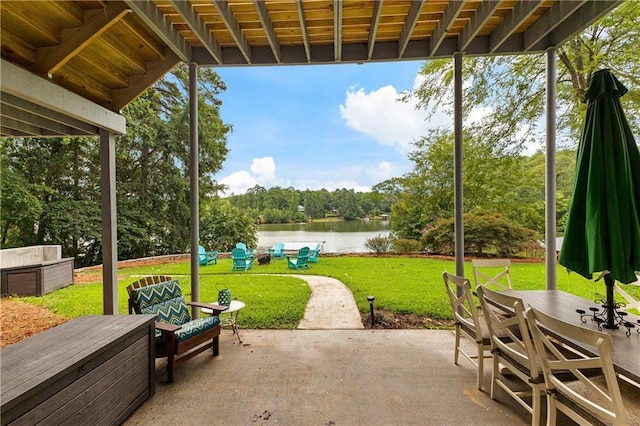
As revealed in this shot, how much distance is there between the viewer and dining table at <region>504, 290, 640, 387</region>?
1.51 metres

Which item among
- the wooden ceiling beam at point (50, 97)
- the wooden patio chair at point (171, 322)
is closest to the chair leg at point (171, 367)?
the wooden patio chair at point (171, 322)

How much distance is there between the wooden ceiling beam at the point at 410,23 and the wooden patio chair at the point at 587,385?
2760 mm

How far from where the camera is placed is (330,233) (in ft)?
46.6

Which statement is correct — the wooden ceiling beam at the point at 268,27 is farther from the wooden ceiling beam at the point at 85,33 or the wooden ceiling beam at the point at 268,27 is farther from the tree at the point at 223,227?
the tree at the point at 223,227

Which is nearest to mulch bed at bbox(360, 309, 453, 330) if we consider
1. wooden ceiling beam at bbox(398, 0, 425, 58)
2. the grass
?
the grass

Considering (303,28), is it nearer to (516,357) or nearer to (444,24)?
(444,24)

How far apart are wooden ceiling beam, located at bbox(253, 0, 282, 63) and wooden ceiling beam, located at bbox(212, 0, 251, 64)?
33 cm

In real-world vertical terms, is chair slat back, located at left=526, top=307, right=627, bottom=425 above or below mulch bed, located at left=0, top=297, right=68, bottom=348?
above

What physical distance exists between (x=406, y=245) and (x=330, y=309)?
6172mm

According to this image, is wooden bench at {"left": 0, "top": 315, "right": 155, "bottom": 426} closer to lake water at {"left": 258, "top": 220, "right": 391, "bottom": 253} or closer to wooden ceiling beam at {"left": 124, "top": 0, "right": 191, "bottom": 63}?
wooden ceiling beam at {"left": 124, "top": 0, "right": 191, "bottom": 63}

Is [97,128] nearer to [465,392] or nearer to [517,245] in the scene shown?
[465,392]

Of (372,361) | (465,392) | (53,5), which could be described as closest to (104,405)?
(372,361)

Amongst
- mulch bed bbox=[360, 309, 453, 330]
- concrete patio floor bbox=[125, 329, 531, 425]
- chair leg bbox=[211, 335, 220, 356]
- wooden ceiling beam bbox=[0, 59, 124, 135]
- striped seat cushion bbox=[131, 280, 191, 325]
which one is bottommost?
mulch bed bbox=[360, 309, 453, 330]

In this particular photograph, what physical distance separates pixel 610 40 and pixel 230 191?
464 inches
